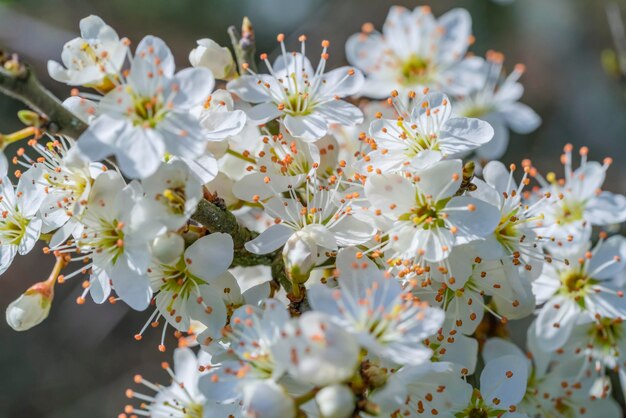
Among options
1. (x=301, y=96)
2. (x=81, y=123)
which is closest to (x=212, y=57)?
(x=301, y=96)

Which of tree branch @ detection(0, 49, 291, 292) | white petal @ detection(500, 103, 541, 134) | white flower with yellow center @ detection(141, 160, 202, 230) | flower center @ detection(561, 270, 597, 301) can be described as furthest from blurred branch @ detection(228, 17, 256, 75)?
white petal @ detection(500, 103, 541, 134)

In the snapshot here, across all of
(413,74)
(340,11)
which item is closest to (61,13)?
(340,11)

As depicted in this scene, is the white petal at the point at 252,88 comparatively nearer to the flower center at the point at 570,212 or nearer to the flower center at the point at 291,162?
the flower center at the point at 291,162

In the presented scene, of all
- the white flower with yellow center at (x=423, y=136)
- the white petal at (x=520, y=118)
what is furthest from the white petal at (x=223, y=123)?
A: the white petal at (x=520, y=118)

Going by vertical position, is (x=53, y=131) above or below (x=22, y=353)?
above

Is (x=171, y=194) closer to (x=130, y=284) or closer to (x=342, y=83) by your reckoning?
(x=130, y=284)

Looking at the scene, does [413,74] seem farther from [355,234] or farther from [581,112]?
[581,112]

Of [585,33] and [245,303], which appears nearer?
[245,303]
